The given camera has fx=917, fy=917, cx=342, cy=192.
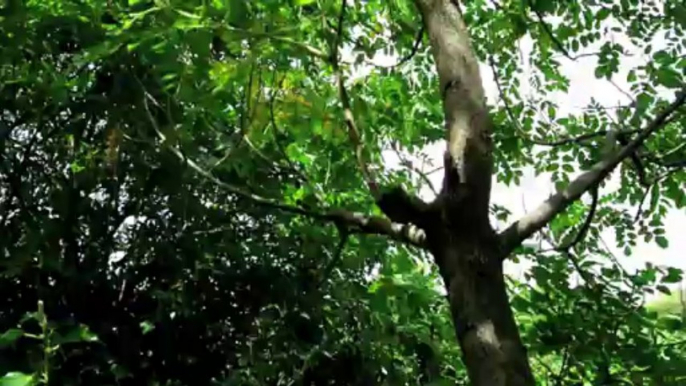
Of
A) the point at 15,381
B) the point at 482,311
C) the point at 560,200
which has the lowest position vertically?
the point at 15,381

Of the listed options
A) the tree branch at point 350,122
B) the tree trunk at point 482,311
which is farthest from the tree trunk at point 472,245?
the tree branch at point 350,122

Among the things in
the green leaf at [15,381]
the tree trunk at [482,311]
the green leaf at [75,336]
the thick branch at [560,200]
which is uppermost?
the thick branch at [560,200]

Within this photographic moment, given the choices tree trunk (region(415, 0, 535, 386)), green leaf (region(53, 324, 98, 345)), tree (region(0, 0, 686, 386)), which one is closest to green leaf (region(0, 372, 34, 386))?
green leaf (region(53, 324, 98, 345))

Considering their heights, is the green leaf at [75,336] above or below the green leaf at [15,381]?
above

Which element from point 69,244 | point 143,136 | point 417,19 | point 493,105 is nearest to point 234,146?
point 143,136

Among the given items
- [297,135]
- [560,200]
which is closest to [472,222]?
[560,200]

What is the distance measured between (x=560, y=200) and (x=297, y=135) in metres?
0.44

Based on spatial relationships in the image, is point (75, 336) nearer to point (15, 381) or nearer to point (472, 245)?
point (15, 381)

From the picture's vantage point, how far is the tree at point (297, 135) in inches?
46.1

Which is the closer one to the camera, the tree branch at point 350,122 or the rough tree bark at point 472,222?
the rough tree bark at point 472,222

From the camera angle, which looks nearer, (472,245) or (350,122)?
→ (472,245)

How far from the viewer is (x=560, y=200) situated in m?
1.21

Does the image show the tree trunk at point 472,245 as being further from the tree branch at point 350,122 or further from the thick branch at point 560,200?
the tree branch at point 350,122

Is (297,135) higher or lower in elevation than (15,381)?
higher
